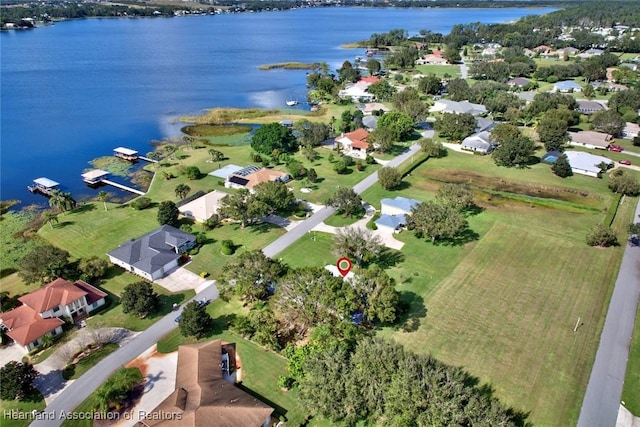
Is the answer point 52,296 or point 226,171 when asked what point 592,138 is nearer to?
point 226,171

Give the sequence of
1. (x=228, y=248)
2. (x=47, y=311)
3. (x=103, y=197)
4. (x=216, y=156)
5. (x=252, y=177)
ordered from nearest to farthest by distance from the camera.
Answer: (x=47, y=311)
(x=228, y=248)
(x=103, y=197)
(x=252, y=177)
(x=216, y=156)

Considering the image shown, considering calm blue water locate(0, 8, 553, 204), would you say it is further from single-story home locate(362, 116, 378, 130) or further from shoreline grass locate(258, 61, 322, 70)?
single-story home locate(362, 116, 378, 130)

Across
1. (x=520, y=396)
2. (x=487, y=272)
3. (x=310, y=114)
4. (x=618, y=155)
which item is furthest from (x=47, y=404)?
(x=618, y=155)

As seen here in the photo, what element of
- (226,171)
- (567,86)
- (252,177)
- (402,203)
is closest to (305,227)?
(402,203)

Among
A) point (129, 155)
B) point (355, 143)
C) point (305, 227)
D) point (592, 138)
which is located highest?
point (355, 143)

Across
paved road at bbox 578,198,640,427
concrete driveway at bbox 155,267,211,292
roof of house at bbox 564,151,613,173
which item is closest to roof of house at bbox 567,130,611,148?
roof of house at bbox 564,151,613,173

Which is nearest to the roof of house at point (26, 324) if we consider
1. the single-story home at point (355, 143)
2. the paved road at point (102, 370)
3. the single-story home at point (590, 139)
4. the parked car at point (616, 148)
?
the paved road at point (102, 370)
